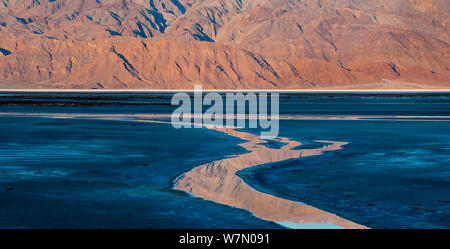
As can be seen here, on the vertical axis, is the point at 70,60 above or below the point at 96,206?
above

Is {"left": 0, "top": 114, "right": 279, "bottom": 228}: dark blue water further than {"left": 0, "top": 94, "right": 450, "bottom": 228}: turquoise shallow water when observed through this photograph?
No

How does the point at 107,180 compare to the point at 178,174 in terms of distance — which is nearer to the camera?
the point at 107,180

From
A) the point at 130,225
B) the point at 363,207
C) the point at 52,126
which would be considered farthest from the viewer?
the point at 52,126

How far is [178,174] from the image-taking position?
45.2ft

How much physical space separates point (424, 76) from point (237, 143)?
175517 mm

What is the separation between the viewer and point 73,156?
16828 mm

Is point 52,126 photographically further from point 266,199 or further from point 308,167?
point 266,199

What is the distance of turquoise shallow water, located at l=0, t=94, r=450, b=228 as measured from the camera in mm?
8992

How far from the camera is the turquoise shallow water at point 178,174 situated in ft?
29.5

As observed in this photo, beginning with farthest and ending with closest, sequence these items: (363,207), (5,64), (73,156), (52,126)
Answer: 1. (5,64)
2. (52,126)
3. (73,156)
4. (363,207)

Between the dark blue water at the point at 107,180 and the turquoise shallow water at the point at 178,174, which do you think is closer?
the dark blue water at the point at 107,180

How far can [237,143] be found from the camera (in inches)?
821

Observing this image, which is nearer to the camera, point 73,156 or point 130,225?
point 130,225
